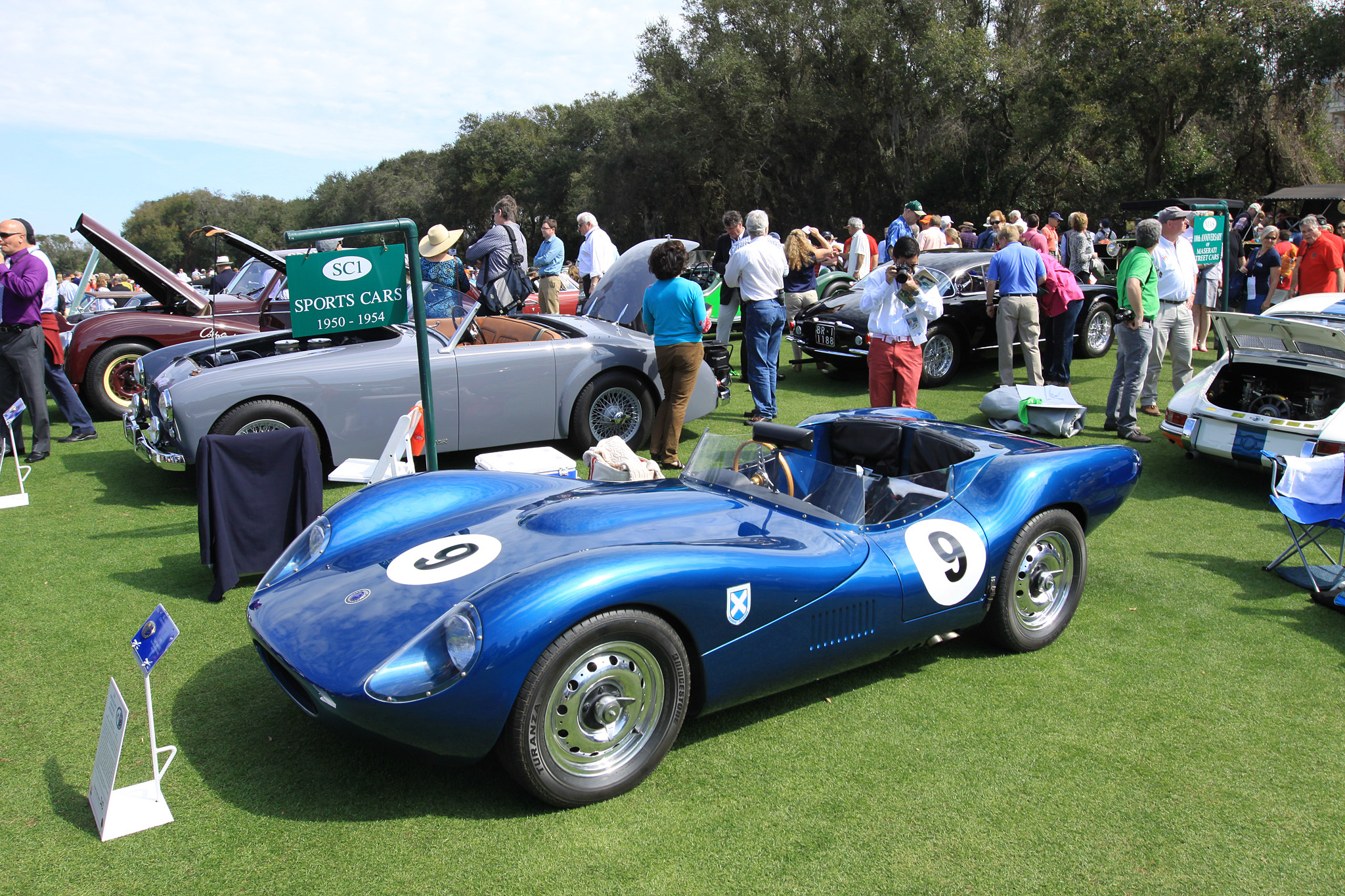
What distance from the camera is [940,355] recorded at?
34.5 ft

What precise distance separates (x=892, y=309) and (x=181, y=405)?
5.18m

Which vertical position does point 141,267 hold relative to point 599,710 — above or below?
above

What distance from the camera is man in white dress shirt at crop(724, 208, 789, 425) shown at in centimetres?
849

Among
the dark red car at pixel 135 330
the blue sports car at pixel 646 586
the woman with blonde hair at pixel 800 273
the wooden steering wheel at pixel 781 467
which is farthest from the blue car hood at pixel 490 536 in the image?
the woman with blonde hair at pixel 800 273

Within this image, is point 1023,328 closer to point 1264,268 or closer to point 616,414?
point 616,414

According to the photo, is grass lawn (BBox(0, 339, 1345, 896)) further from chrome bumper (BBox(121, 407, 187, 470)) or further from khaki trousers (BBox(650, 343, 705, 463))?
khaki trousers (BBox(650, 343, 705, 463))

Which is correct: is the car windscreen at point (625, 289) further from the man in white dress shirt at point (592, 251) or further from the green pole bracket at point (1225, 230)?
the green pole bracket at point (1225, 230)

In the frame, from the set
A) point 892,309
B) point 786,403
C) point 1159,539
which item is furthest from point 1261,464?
point 786,403

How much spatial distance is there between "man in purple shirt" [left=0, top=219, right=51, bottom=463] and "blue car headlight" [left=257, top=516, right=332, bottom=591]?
5.28m

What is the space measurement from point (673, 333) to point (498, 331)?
149cm

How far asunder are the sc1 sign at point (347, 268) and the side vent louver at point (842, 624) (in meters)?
3.35

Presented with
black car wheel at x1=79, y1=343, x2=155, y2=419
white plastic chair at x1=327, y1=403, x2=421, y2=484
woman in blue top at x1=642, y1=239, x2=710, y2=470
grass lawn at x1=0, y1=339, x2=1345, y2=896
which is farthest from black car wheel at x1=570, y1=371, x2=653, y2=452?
black car wheel at x1=79, y1=343, x2=155, y2=419

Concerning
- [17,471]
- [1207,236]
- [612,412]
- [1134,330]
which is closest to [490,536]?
[612,412]

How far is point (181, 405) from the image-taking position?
6.08 metres
